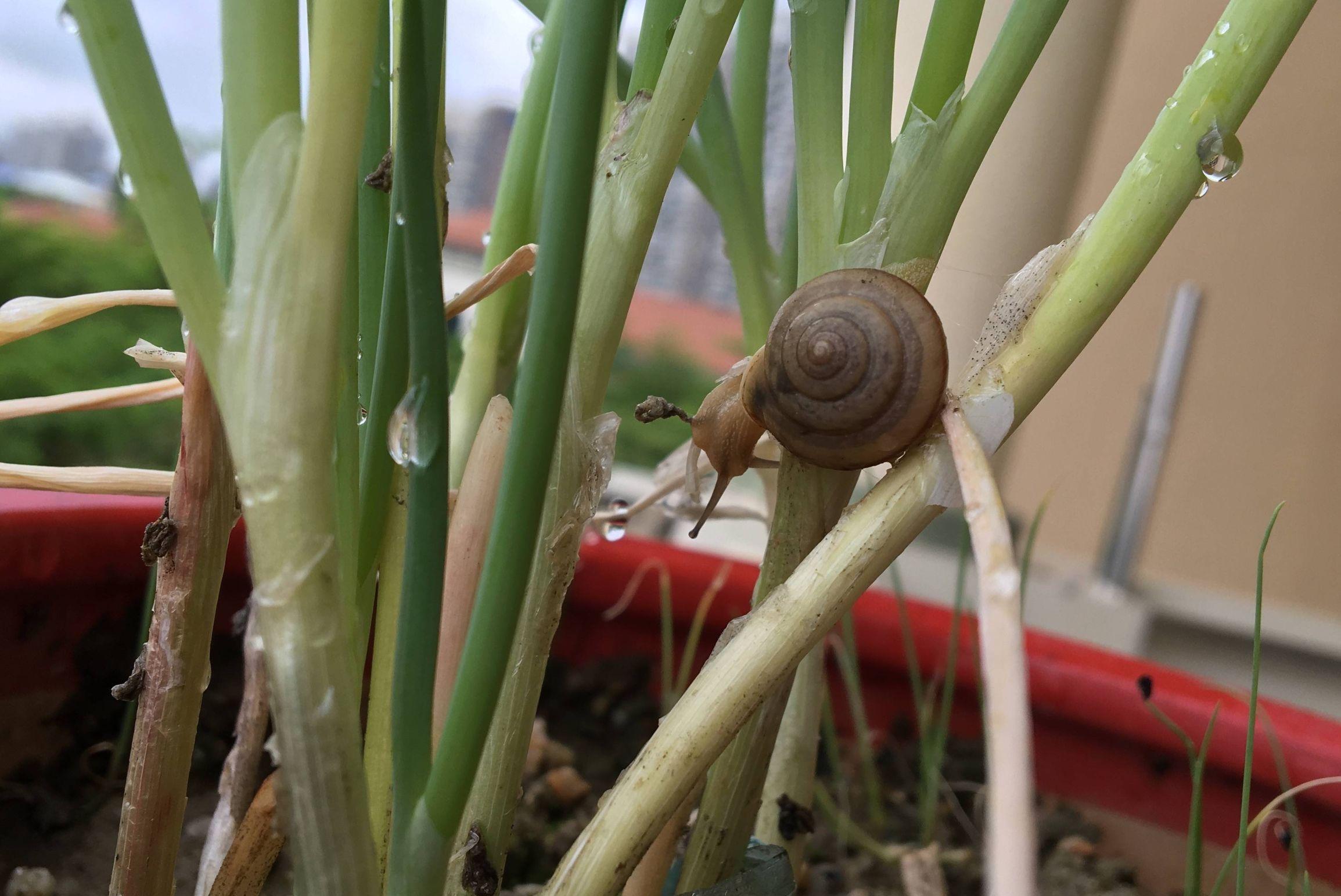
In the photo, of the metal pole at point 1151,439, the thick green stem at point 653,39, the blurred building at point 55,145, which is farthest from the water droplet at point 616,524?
the blurred building at point 55,145

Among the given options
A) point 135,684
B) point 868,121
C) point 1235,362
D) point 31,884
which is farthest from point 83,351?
point 1235,362

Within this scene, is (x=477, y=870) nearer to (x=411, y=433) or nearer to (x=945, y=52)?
(x=411, y=433)

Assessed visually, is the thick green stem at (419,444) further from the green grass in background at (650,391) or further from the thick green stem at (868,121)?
the green grass in background at (650,391)

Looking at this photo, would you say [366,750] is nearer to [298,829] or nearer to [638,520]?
[298,829]

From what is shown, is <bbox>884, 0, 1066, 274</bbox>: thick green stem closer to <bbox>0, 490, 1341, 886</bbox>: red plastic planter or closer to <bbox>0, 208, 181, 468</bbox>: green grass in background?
<bbox>0, 490, 1341, 886</bbox>: red plastic planter

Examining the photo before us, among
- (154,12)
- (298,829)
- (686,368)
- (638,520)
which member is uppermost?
(154,12)

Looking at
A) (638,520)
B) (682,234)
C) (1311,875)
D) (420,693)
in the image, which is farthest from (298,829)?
(682,234)

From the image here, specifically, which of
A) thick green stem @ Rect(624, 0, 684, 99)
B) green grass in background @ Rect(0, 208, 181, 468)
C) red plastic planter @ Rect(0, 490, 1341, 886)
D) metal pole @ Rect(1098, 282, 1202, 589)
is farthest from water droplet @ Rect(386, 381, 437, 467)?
green grass in background @ Rect(0, 208, 181, 468)
